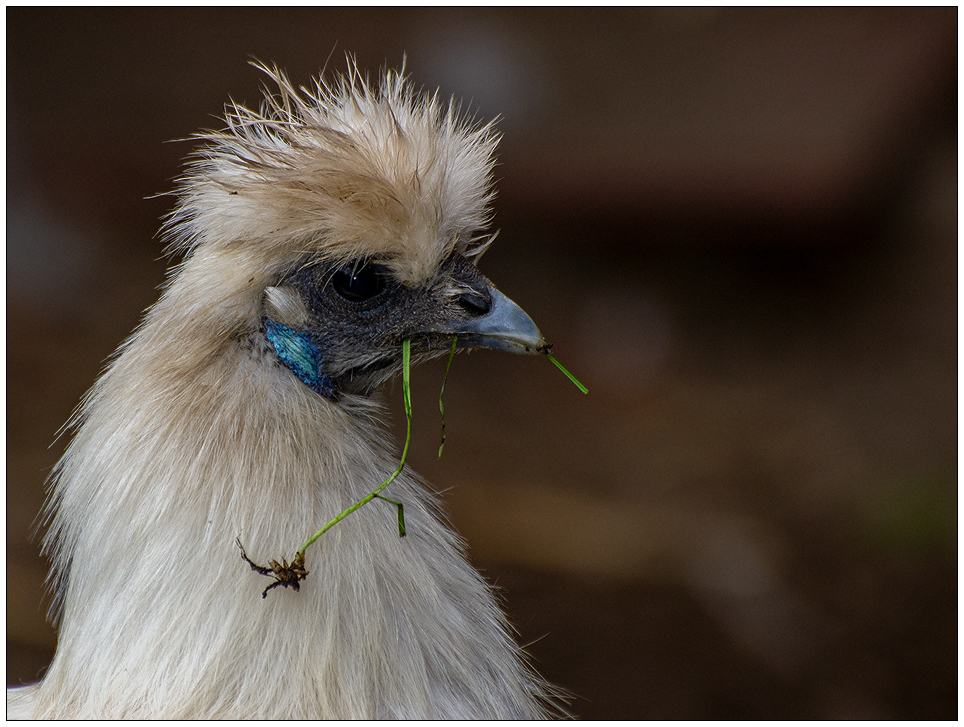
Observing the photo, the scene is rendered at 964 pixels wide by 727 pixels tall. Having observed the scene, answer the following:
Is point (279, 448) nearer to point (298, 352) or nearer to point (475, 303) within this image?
point (298, 352)

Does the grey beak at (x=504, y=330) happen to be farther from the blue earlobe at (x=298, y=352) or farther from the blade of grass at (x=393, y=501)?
the blue earlobe at (x=298, y=352)

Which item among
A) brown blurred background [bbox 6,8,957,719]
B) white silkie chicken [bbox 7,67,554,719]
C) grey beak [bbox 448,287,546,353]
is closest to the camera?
white silkie chicken [bbox 7,67,554,719]

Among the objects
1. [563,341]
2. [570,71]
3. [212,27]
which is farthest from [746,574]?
[212,27]

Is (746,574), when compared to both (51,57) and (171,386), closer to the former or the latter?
(171,386)

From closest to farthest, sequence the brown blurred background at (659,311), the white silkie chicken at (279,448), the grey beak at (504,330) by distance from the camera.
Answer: the white silkie chicken at (279,448) → the grey beak at (504,330) → the brown blurred background at (659,311)

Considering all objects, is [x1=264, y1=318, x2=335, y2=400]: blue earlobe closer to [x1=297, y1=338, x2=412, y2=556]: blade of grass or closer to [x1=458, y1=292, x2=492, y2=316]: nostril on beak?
[x1=297, y1=338, x2=412, y2=556]: blade of grass

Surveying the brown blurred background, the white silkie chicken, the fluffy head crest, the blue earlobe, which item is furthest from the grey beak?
the brown blurred background

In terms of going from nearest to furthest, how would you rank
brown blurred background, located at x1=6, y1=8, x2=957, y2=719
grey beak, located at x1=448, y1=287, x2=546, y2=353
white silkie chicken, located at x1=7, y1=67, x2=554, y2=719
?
1. white silkie chicken, located at x1=7, y1=67, x2=554, y2=719
2. grey beak, located at x1=448, y1=287, x2=546, y2=353
3. brown blurred background, located at x1=6, y1=8, x2=957, y2=719

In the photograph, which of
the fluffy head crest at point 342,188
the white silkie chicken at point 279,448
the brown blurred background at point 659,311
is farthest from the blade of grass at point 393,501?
the brown blurred background at point 659,311
